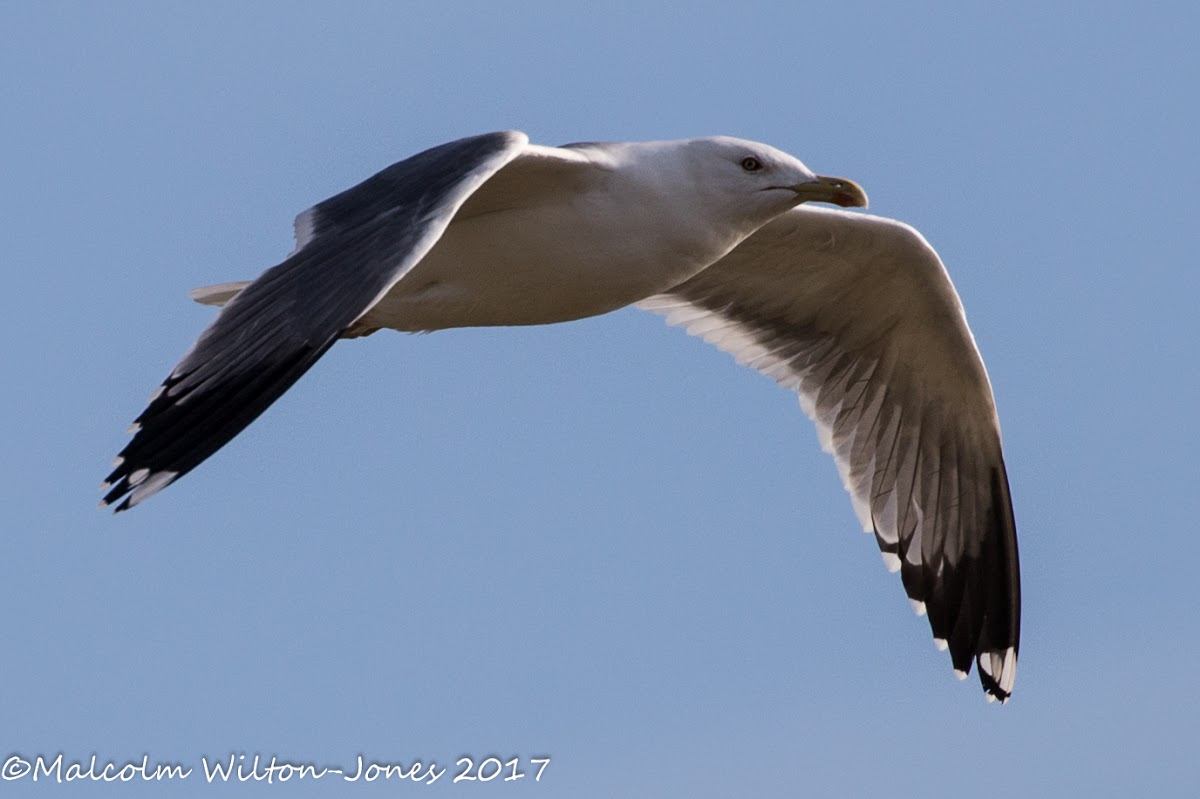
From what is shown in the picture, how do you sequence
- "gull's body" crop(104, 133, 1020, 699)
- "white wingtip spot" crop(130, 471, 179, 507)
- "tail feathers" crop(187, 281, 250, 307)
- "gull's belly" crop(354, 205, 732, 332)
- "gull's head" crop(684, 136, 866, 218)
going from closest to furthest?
"white wingtip spot" crop(130, 471, 179, 507), "gull's body" crop(104, 133, 1020, 699), "gull's belly" crop(354, 205, 732, 332), "gull's head" crop(684, 136, 866, 218), "tail feathers" crop(187, 281, 250, 307)

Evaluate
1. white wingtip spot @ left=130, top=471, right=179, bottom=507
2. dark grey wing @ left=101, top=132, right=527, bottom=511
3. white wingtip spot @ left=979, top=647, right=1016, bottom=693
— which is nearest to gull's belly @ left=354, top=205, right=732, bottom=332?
dark grey wing @ left=101, top=132, right=527, bottom=511

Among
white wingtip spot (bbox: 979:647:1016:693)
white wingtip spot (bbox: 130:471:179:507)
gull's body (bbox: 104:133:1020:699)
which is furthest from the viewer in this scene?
white wingtip spot (bbox: 979:647:1016:693)

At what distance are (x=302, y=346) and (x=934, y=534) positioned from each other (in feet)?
14.2

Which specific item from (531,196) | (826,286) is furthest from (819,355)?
(531,196)

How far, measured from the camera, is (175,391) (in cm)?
629

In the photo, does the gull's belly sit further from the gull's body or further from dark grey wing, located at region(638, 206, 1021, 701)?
dark grey wing, located at region(638, 206, 1021, 701)

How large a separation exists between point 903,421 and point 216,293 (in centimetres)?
325

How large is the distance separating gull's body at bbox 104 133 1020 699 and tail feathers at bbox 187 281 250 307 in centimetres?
1

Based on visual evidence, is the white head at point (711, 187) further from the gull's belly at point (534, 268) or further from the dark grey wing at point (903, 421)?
the dark grey wing at point (903, 421)

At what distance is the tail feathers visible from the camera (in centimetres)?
834

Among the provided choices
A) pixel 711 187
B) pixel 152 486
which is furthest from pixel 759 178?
pixel 152 486

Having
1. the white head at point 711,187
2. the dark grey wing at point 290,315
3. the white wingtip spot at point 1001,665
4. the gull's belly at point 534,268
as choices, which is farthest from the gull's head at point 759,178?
the white wingtip spot at point 1001,665

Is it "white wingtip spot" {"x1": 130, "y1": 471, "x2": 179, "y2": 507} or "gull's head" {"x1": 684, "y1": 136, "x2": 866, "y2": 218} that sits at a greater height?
"gull's head" {"x1": 684, "y1": 136, "x2": 866, "y2": 218}

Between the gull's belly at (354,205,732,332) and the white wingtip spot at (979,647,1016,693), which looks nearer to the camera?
the gull's belly at (354,205,732,332)
